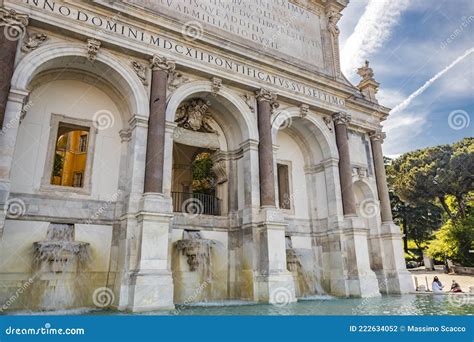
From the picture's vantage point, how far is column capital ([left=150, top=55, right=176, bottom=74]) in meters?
12.6

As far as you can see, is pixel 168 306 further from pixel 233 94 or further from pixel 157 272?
pixel 233 94

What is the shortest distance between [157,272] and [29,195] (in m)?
4.80

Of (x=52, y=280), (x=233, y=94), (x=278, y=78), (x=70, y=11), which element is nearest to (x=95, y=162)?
(x=52, y=280)

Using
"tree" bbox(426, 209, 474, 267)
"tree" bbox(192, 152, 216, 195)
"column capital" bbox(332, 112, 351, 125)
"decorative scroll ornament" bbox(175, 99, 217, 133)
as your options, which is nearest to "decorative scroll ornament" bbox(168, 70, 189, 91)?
"decorative scroll ornament" bbox(175, 99, 217, 133)

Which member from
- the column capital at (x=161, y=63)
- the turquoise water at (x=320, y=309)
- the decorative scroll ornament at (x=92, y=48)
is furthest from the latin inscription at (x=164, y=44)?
the turquoise water at (x=320, y=309)

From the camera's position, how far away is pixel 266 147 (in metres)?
14.5

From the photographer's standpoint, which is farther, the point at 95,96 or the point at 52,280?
the point at 95,96

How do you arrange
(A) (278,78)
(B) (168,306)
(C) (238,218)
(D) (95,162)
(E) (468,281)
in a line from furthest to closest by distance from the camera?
(E) (468,281), (A) (278,78), (C) (238,218), (D) (95,162), (B) (168,306)

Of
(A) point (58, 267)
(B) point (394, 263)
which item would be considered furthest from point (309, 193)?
(A) point (58, 267)

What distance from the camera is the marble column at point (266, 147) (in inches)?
541

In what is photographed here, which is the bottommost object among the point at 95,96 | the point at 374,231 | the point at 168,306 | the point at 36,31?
the point at 168,306

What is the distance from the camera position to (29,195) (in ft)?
36.0

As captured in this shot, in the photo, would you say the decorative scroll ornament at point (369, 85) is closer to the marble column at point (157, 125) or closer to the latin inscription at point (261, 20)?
the latin inscription at point (261, 20)

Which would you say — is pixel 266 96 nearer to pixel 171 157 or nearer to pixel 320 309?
pixel 171 157
